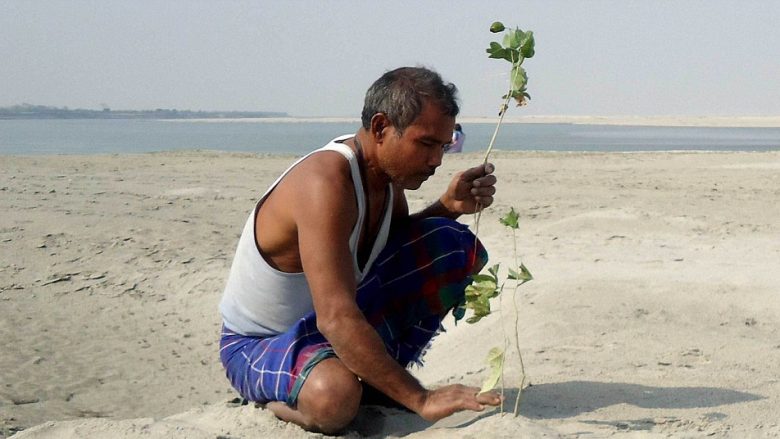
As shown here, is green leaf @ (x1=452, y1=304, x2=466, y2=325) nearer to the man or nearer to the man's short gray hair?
the man

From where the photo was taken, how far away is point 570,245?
6707 mm

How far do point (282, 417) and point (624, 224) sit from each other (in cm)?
497

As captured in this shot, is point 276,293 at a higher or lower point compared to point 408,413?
higher

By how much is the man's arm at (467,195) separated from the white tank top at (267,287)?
302 millimetres

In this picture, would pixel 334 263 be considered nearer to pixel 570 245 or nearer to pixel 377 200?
pixel 377 200

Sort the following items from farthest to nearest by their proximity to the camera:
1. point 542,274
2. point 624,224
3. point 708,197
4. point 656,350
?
1. point 708,197
2. point 624,224
3. point 542,274
4. point 656,350

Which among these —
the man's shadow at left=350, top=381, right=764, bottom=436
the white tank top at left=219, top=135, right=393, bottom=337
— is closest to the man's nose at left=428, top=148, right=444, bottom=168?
the white tank top at left=219, top=135, right=393, bottom=337

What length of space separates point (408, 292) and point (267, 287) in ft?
1.76

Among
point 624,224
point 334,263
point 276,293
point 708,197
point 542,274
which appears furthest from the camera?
point 708,197

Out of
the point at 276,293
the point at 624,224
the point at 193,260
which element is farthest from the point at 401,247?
the point at 624,224

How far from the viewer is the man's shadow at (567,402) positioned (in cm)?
292

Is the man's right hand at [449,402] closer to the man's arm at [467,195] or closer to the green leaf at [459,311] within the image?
the green leaf at [459,311]

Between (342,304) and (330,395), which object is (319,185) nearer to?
(342,304)

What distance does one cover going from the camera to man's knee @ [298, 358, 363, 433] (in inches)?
108
